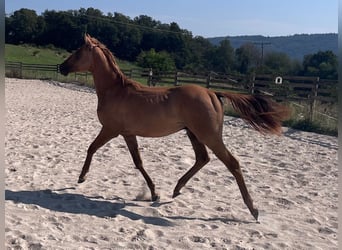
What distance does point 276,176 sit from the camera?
619 cm

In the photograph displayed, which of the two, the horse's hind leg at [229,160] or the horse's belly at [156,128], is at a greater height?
the horse's belly at [156,128]

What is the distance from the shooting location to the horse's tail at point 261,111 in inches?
184

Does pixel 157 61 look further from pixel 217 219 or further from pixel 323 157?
pixel 217 219

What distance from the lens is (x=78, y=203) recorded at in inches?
183

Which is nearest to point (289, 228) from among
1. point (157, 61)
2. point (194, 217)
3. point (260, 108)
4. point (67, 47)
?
point (194, 217)

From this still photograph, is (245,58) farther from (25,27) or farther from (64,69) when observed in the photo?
(64,69)

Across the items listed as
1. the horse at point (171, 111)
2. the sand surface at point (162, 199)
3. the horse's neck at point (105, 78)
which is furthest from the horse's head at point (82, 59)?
the sand surface at point (162, 199)

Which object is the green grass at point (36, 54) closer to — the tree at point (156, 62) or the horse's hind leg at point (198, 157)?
the tree at point (156, 62)

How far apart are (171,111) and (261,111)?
95 cm

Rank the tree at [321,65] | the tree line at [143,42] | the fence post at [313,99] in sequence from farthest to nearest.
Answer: the tree line at [143,42] < the tree at [321,65] < the fence post at [313,99]

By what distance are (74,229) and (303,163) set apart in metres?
4.46

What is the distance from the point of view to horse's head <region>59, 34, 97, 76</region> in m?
5.31

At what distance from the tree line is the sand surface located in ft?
85.4

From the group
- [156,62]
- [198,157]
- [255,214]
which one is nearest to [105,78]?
[198,157]
